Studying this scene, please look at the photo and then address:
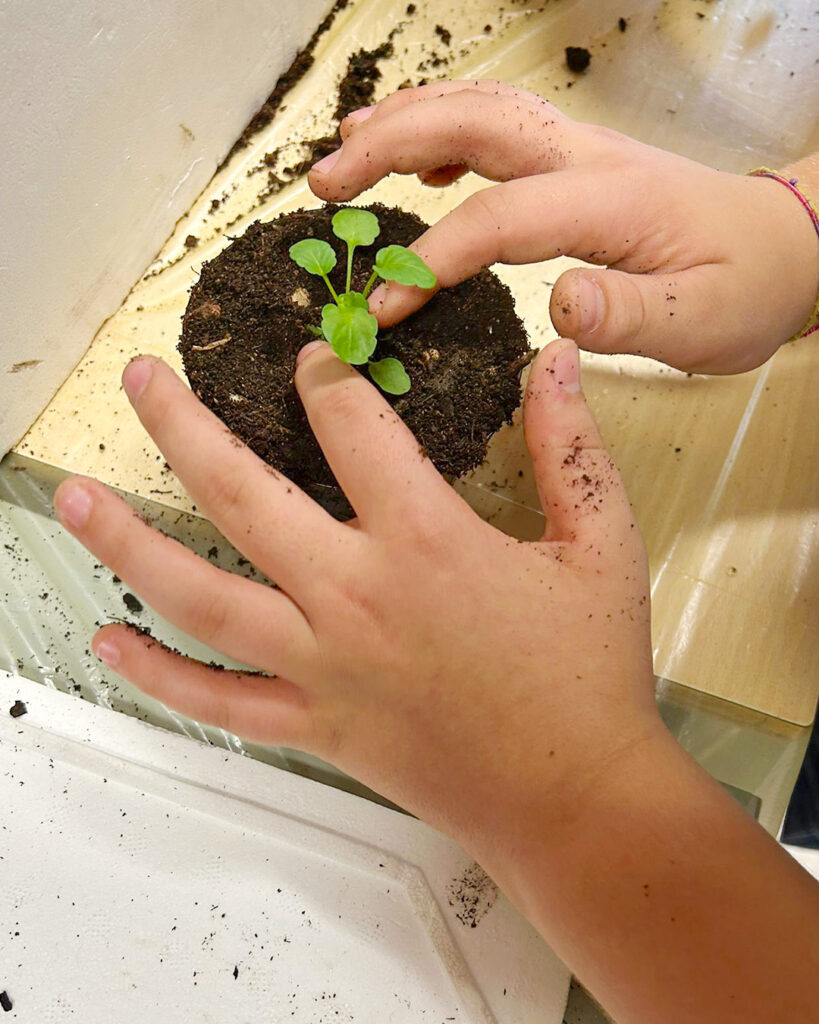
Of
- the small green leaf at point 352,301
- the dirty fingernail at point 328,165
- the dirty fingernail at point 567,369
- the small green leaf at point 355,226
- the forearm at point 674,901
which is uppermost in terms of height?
the dirty fingernail at point 328,165

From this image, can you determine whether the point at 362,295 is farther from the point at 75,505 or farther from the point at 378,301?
the point at 75,505

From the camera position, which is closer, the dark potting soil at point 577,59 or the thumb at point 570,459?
the thumb at point 570,459

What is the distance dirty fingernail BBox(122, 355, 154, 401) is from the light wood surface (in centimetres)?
40

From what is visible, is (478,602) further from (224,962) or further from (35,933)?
(35,933)

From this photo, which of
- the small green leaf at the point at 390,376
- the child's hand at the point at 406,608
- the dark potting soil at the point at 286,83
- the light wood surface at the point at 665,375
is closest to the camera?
the child's hand at the point at 406,608

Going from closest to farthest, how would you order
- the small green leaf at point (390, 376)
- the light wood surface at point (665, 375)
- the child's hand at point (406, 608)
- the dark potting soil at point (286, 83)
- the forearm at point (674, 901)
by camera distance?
the forearm at point (674, 901) → the child's hand at point (406, 608) → the small green leaf at point (390, 376) → the light wood surface at point (665, 375) → the dark potting soil at point (286, 83)

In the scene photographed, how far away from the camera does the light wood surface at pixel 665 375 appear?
124 centimetres

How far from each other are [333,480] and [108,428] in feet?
1.79


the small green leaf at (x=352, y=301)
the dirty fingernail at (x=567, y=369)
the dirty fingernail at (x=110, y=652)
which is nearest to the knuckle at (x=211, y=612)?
the dirty fingernail at (x=110, y=652)

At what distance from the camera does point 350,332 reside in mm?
Answer: 815

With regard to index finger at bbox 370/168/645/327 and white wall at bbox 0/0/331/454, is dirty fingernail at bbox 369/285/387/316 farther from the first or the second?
white wall at bbox 0/0/331/454

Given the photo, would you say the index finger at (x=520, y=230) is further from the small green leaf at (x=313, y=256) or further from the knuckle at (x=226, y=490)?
the knuckle at (x=226, y=490)

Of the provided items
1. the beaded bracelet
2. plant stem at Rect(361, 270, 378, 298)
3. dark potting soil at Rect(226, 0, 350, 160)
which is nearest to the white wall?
dark potting soil at Rect(226, 0, 350, 160)

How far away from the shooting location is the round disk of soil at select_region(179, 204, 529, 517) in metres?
0.96
